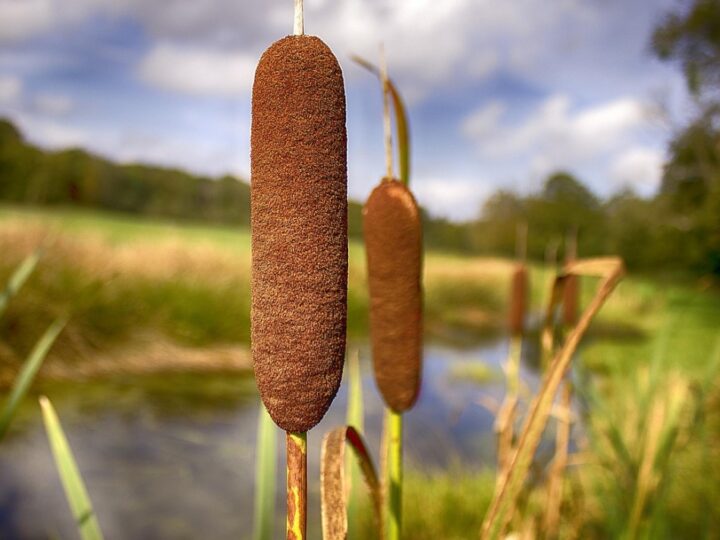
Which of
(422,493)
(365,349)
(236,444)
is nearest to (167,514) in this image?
(236,444)

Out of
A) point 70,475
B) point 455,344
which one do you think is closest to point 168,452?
point 70,475

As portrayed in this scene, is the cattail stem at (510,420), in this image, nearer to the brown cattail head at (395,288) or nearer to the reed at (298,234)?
the brown cattail head at (395,288)

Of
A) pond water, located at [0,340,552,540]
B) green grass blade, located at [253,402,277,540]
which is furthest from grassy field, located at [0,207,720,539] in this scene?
green grass blade, located at [253,402,277,540]

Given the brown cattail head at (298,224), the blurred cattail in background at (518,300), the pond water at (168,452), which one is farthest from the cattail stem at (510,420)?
the brown cattail head at (298,224)

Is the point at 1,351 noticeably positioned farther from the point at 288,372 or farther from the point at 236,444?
the point at 288,372

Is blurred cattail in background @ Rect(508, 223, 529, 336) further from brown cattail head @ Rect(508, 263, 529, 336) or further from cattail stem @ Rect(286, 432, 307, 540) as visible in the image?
cattail stem @ Rect(286, 432, 307, 540)

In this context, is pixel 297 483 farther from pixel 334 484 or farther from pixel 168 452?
pixel 168 452
